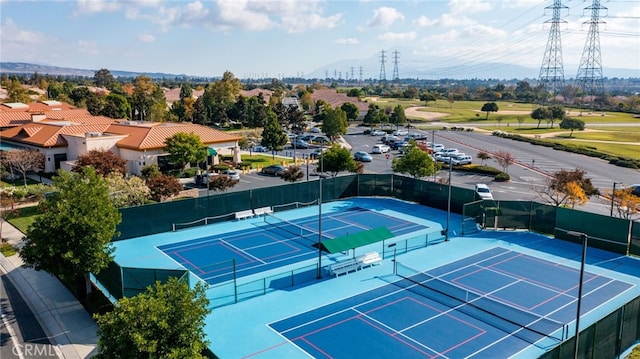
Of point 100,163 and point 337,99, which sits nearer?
point 100,163

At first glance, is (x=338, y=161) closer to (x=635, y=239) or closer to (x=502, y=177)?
(x=502, y=177)

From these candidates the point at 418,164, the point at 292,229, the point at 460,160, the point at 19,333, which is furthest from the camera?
the point at 460,160

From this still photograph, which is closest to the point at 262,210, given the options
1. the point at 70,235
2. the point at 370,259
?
the point at 370,259

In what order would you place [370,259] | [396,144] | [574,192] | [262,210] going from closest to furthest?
1. [370,259]
2. [574,192]
3. [262,210]
4. [396,144]

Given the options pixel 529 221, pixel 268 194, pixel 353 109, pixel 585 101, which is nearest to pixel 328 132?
pixel 353 109

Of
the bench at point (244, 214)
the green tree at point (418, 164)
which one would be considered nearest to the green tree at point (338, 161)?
the green tree at point (418, 164)

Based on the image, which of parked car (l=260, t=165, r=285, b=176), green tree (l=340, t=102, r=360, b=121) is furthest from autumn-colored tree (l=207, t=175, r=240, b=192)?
green tree (l=340, t=102, r=360, b=121)
